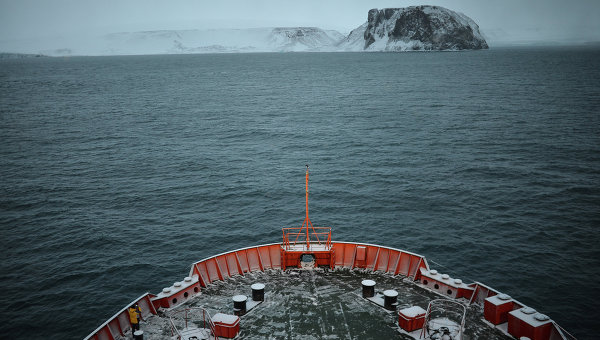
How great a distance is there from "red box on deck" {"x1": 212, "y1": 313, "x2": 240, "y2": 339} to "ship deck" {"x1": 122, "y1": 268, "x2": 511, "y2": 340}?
56 cm

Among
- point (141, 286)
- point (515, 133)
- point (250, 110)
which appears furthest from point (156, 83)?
point (141, 286)

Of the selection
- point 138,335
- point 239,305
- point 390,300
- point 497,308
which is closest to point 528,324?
point 497,308

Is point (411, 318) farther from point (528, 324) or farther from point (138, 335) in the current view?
point (138, 335)

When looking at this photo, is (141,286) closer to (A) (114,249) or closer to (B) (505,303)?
(A) (114,249)

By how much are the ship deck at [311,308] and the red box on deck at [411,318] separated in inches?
15.8

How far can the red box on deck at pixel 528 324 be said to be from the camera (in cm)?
2011

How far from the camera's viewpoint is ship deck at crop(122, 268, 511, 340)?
21281 millimetres

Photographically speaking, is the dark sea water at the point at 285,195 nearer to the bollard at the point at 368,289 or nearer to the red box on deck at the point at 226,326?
the red box on deck at the point at 226,326

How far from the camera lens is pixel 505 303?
21.8m

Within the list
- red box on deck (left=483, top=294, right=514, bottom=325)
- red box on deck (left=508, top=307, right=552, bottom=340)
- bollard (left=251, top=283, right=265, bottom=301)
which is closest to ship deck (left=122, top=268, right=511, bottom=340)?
bollard (left=251, top=283, right=265, bottom=301)

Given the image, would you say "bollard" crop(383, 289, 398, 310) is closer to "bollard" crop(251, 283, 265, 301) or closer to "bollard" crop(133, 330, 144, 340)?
"bollard" crop(251, 283, 265, 301)

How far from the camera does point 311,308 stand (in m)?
23.2

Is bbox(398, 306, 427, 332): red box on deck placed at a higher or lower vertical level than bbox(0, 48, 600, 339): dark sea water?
higher

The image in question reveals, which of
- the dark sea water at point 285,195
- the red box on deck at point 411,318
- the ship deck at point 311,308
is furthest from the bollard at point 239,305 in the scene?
the dark sea water at point 285,195
